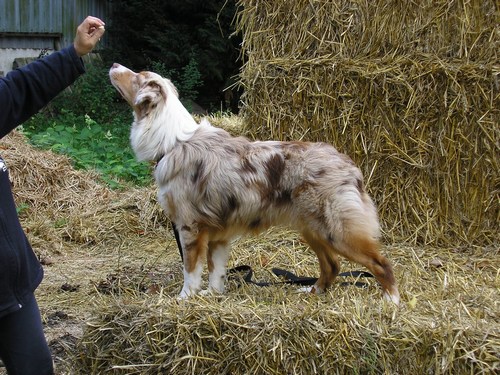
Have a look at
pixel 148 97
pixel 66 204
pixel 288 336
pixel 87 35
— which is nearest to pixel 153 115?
pixel 148 97

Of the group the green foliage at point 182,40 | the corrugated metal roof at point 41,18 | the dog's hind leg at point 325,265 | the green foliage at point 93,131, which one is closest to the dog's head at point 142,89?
the dog's hind leg at point 325,265

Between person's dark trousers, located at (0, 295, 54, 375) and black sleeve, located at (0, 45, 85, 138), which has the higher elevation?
black sleeve, located at (0, 45, 85, 138)

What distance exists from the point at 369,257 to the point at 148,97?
1.94 meters

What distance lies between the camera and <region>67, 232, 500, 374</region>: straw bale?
3.97 metres

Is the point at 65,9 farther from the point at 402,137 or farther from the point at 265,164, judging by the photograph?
the point at 265,164

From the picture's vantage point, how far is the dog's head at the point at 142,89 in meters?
5.36

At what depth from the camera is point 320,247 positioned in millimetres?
5324

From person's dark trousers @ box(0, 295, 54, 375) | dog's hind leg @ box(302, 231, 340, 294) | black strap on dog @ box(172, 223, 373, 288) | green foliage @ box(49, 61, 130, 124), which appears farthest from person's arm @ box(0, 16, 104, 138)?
green foliage @ box(49, 61, 130, 124)

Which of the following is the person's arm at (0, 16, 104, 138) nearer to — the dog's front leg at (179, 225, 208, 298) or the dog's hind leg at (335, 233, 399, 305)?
the dog's front leg at (179, 225, 208, 298)

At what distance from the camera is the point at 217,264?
5.40 meters

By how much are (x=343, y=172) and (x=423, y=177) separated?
2.03 m

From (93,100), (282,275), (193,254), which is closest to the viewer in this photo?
(193,254)

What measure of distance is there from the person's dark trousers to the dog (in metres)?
Result: 1.46

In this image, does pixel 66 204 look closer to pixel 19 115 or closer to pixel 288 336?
pixel 19 115
